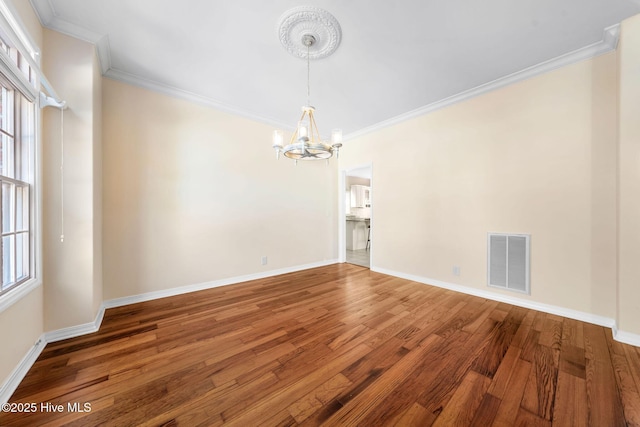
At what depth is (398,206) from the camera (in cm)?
397

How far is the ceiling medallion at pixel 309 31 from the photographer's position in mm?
1903

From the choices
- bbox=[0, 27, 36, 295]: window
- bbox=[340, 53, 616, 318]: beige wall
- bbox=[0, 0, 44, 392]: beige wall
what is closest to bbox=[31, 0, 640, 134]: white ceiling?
bbox=[0, 0, 44, 392]: beige wall

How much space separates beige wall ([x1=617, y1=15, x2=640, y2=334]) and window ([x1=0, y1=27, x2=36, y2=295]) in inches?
186

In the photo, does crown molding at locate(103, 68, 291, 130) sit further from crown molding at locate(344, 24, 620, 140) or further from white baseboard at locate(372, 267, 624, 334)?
white baseboard at locate(372, 267, 624, 334)

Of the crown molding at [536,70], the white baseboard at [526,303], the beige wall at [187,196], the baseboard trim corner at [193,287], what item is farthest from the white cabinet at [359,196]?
the white baseboard at [526,303]

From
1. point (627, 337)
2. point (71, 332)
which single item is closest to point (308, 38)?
point (71, 332)

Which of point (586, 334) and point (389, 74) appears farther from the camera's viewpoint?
point (389, 74)

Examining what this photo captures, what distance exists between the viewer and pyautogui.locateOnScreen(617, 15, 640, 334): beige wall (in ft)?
6.36

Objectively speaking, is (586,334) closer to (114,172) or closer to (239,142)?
(239,142)

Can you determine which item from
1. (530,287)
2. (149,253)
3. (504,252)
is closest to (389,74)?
(504,252)

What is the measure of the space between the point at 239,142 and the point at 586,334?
15.4 ft

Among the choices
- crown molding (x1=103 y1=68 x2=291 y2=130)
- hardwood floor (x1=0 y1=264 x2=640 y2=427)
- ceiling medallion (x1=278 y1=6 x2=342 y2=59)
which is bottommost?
hardwood floor (x1=0 y1=264 x2=640 y2=427)

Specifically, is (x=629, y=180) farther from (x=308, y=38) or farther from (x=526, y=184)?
(x=308, y=38)

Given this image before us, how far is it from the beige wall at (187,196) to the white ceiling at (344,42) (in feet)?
1.57
